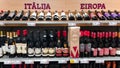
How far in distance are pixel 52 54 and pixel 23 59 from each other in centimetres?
36

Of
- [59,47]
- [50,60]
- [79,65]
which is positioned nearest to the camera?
[50,60]

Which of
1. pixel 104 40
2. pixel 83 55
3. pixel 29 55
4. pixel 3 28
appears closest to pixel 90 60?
pixel 83 55

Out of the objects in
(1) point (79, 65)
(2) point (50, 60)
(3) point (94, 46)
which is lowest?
(1) point (79, 65)

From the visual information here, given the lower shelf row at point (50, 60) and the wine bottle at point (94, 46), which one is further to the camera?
the wine bottle at point (94, 46)

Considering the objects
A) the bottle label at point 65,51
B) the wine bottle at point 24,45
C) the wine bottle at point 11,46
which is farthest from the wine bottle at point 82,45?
the wine bottle at point 11,46

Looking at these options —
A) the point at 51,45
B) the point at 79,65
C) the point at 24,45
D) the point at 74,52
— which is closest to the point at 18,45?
the point at 24,45

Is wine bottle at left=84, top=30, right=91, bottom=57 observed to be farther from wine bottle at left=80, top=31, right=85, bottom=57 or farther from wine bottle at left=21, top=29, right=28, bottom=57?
wine bottle at left=21, top=29, right=28, bottom=57

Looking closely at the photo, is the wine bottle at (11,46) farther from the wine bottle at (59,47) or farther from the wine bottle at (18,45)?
the wine bottle at (59,47)

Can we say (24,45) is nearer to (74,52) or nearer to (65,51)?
(65,51)

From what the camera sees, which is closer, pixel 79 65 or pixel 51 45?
pixel 51 45


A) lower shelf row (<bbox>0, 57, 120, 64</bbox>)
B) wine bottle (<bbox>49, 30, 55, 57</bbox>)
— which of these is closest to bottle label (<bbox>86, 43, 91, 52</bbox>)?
lower shelf row (<bbox>0, 57, 120, 64</bbox>)

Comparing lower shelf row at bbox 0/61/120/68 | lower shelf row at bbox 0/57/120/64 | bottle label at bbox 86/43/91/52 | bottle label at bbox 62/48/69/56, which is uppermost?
bottle label at bbox 86/43/91/52

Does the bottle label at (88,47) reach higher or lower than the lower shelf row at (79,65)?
higher

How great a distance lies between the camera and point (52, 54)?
2963mm
